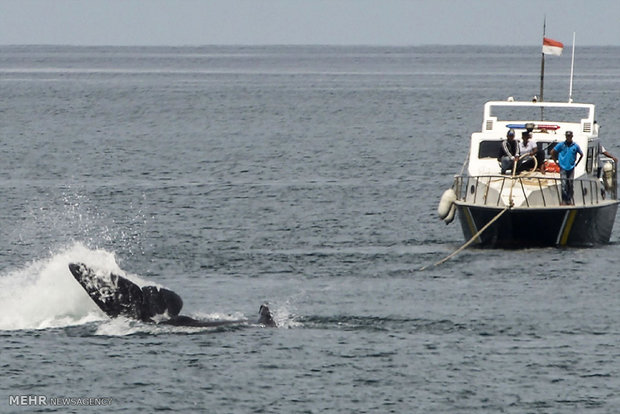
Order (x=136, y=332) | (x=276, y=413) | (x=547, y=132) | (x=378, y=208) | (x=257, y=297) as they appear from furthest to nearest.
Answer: (x=378, y=208)
(x=547, y=132)
(x=257, y=297)
(x=136, y=332)
(x=276, y=413)

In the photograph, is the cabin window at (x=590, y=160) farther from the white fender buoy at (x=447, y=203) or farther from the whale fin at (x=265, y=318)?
the whale fin at (x=265, y=318)

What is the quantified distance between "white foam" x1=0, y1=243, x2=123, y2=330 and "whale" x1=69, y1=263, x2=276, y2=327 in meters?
0.37

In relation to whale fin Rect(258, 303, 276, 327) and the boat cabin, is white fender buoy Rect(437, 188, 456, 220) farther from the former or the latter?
whale fin Rect(258, 303, 276, 327)

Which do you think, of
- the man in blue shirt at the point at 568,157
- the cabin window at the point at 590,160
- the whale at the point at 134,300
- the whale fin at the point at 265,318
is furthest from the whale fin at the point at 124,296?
the cabin window at the point at 590,160

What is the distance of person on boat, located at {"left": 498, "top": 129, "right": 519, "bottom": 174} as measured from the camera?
124ft

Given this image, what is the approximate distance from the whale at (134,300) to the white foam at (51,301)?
0.37 metres

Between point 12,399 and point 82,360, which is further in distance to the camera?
point 82,360

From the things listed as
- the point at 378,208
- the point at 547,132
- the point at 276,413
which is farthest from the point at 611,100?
the point at 276,413

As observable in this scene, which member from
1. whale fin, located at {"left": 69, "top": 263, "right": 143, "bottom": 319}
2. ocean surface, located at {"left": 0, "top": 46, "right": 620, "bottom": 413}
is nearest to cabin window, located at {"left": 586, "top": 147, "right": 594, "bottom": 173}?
ocean surface, located at {"left": 0, "top": 46, "right": 620, "bottom": 413}

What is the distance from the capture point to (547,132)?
4000 centimetres

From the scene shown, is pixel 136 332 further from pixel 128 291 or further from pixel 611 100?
pixel 611 100

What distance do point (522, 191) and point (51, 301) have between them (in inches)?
551

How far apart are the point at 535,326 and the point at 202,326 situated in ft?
24.8

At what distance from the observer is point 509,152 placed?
3794 centimetres
